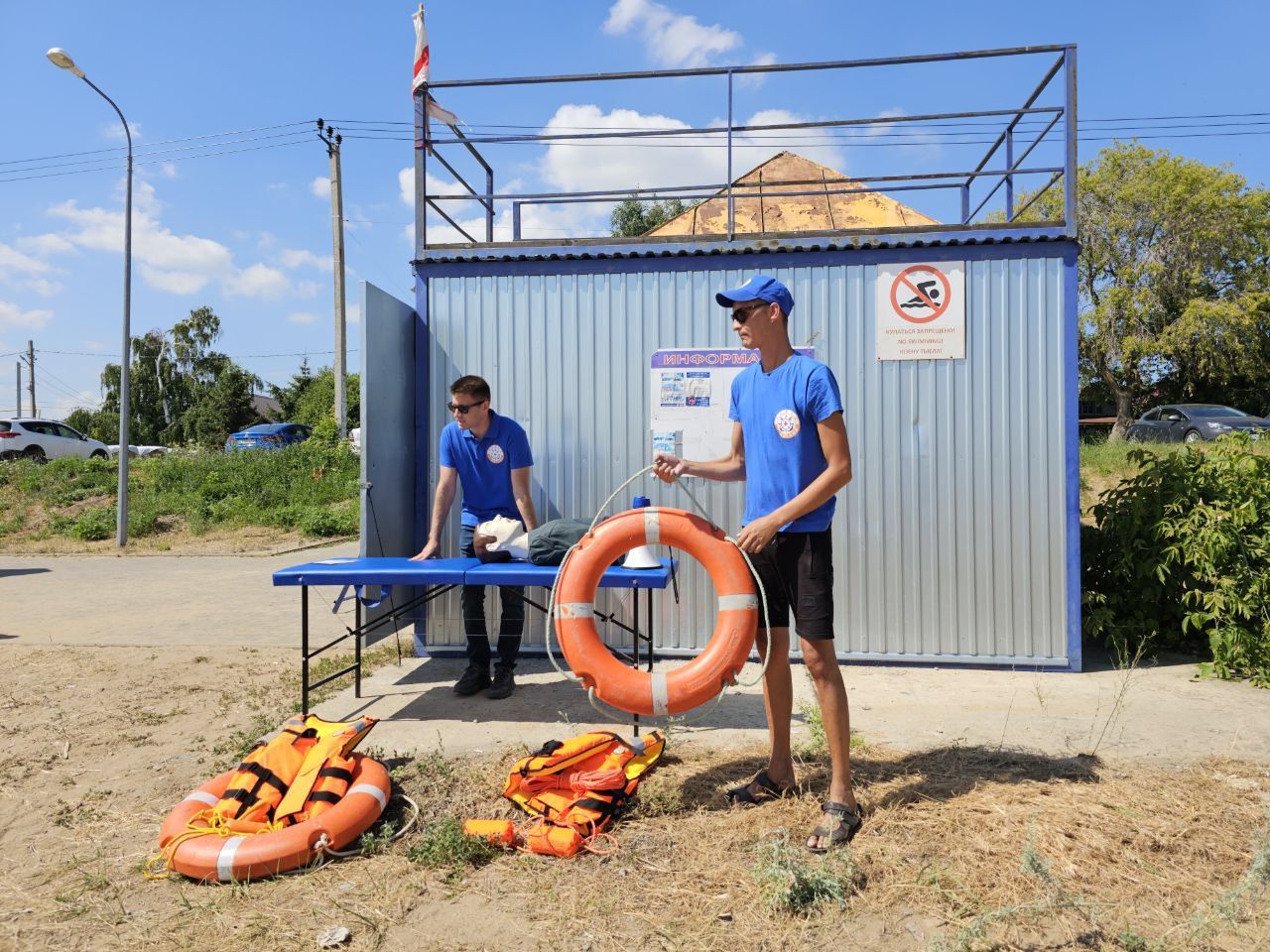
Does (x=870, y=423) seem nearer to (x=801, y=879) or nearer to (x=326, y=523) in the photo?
(x=801, y=879)

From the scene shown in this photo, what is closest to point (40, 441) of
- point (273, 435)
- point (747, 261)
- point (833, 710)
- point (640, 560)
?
point (273, 435)

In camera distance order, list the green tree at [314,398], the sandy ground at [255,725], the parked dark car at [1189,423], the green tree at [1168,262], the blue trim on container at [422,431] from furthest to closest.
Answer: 1. the green tree at [314,398]
2. the green tree at [1168,262]
3. the parked dark car at [1189,423]
4. the blue trim on container at [422,431]
5. the sandy ground at [255,725]

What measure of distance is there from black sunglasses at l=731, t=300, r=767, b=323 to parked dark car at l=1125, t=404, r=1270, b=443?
18262 mm

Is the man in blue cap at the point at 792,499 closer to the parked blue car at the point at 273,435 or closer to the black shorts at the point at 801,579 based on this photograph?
the black shorts at the point at 801,579

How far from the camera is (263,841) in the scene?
292cm

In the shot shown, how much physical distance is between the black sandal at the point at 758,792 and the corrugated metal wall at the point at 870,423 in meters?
A: 2.12

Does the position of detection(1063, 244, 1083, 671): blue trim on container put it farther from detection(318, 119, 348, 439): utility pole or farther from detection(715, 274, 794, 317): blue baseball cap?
detection(318, 119, 348, 439): utility pole

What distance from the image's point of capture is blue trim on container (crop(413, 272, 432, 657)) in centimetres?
618

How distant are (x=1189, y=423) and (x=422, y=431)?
18.7m

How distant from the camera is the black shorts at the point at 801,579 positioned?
9.99ft

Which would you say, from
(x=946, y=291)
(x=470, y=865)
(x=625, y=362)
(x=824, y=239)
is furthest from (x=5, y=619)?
(x=946, y=291)

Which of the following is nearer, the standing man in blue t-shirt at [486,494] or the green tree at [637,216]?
the standing man in blue t-shirt at [486,494]

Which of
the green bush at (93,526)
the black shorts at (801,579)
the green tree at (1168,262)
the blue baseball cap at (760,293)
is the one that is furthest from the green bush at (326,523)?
the green tree at (1168,262)

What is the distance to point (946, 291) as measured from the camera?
5.74 metres
